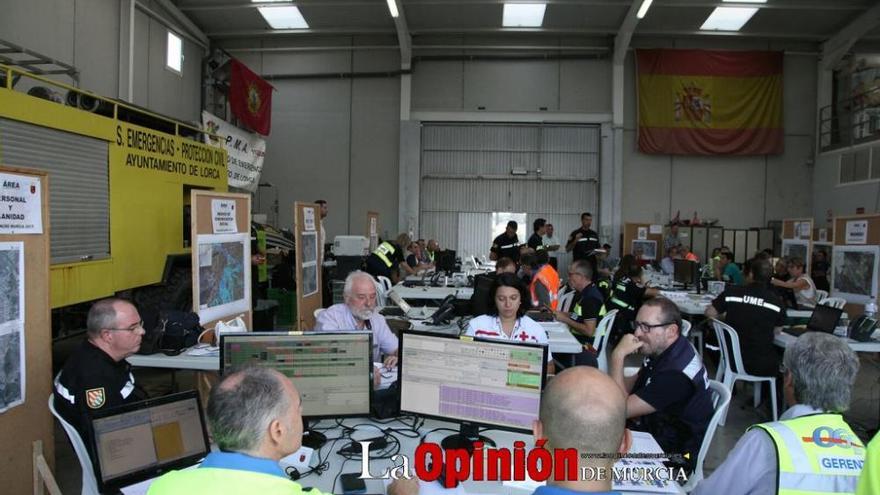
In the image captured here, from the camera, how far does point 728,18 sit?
41.1 ft

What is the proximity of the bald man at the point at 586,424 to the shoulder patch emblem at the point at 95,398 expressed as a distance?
6.57ft

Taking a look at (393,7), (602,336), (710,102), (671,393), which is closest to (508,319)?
(671,393)

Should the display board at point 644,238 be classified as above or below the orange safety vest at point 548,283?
above

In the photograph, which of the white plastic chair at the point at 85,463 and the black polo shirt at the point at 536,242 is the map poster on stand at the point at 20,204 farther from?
the black polo shirt at the point at 536,242

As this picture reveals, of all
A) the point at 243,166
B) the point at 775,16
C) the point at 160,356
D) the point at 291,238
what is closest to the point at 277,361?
the point at 160,356

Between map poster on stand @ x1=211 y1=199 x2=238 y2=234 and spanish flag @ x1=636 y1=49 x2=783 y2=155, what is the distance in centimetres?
1080

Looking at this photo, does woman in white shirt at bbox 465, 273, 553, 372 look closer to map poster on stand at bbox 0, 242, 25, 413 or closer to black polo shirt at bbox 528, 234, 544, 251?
map poster on stand at bbox 0, 242, 25, 413

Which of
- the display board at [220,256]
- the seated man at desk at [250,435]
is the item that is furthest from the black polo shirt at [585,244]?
the seated man at desk at [250,435]

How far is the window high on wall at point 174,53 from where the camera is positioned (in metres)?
11.5

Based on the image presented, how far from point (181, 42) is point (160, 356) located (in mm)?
10183

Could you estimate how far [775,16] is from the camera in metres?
12.3

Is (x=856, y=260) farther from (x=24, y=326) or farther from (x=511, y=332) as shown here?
(x=24, y=326)

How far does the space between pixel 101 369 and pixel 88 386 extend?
94 millimetres

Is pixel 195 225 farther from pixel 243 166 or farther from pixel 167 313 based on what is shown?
pixel 243 166
